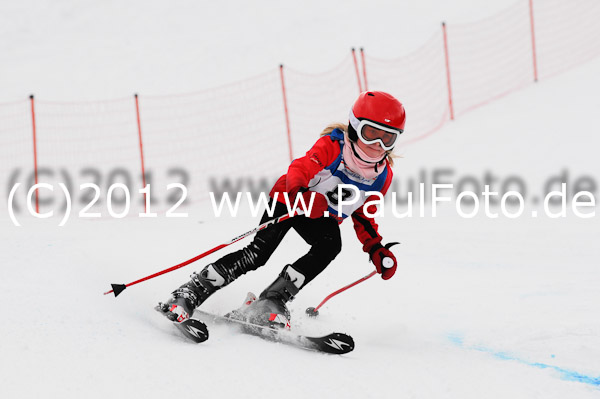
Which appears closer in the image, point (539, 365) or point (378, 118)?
point (539, 365)

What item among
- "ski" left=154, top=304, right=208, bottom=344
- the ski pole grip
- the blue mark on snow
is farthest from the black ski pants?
the blue mark on snow

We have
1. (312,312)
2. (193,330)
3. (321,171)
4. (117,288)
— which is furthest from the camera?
(312,312)

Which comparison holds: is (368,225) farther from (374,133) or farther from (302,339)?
(302,339)

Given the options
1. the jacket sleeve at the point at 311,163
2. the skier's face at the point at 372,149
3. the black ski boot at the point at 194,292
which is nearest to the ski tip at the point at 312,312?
the black ski boot at the point at 194,292

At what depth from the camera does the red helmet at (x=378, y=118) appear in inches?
139

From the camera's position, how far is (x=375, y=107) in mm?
3551

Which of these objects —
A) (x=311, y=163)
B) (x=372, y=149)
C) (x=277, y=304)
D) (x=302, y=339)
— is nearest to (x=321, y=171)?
(x=311, y=163)

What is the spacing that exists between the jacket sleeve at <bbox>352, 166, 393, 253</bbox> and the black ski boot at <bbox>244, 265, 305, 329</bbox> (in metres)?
0.52

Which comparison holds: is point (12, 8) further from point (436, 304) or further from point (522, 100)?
point (436, 304)

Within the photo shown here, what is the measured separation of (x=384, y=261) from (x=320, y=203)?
514 mm

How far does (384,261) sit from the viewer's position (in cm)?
374

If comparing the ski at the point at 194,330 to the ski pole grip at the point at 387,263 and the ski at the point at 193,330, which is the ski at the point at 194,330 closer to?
the ski at the point at 193,330

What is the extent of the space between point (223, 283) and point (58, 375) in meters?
1.30

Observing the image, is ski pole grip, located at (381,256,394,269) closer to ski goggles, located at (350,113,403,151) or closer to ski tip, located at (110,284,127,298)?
ski goggles, located at (350,113,403,151)
